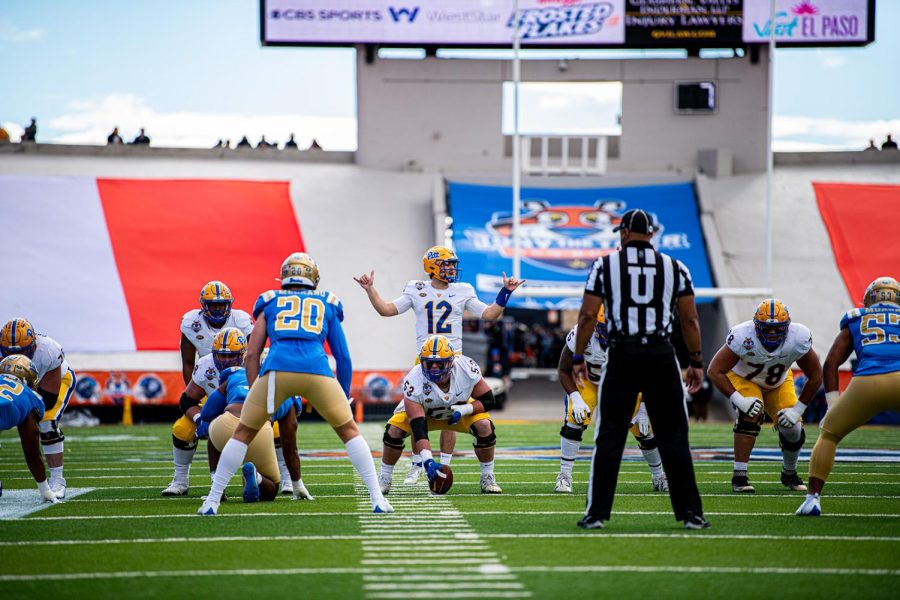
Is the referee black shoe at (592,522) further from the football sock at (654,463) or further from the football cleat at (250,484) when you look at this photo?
the football cleat at (250,484)

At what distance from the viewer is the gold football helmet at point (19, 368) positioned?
30.3ft

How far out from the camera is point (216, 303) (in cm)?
1088

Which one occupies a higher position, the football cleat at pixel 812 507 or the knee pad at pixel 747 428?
the knee pad at pixel 747 428

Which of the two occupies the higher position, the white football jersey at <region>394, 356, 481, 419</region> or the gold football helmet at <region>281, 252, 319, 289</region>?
the gold football helmet at <region>281, 252, 319, 289</region>

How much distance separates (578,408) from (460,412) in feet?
3.39

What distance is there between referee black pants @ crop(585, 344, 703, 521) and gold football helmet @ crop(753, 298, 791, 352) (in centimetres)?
281

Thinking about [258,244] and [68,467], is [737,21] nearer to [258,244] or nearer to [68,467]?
[258,244]

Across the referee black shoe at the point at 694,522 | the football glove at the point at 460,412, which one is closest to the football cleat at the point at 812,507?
the referee black shoe at the point at 694,522

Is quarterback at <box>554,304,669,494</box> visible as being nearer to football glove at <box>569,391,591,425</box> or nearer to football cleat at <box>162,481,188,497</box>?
football glove at <box>569,391,591,425</box>

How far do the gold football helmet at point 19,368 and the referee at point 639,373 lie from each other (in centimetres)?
460

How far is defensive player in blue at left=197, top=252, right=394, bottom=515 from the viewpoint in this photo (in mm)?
7773

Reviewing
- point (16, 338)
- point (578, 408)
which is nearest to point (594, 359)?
point (578, 408)

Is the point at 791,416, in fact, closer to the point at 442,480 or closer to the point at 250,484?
the point at 442,480

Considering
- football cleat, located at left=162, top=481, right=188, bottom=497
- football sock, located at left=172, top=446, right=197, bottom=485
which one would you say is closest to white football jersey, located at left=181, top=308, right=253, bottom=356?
football sock, located at left=172, top=446, right=197, bottom=485
